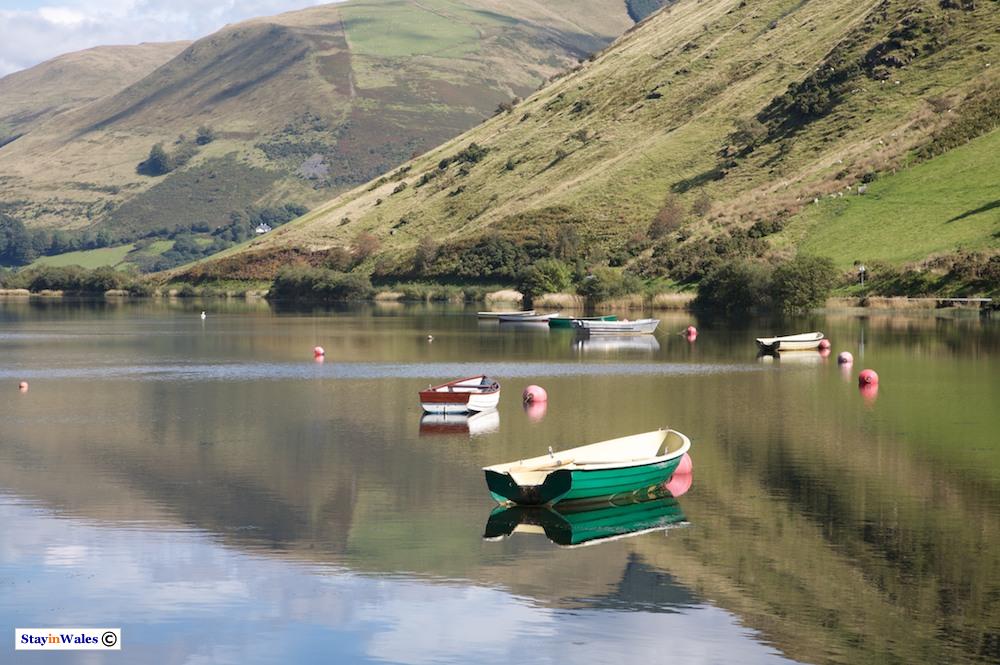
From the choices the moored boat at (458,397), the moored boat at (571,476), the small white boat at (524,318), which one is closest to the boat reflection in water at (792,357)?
the moored boat at (458,397)

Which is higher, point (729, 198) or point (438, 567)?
point (729, 198)

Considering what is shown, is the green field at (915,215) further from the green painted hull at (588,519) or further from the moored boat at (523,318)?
the green painted hull at (588,519)

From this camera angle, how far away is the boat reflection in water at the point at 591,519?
116ft

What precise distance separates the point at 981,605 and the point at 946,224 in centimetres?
12078

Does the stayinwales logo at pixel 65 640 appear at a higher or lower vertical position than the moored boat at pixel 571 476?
lower

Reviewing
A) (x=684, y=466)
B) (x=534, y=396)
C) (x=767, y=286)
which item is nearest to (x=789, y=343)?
(x=534, y=396)

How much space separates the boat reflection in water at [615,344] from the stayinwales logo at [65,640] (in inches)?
2961

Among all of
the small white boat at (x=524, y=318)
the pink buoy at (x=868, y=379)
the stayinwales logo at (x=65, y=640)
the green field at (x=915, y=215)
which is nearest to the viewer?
the stayinwales logo at (x=65, y=640)

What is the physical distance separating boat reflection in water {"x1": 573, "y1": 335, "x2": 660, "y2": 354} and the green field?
38.3m

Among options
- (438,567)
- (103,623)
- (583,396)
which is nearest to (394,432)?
(583,396)

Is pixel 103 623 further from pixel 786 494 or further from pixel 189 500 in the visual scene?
pixel 786 494

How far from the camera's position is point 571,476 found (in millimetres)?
36750

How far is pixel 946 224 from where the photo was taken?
142375mm

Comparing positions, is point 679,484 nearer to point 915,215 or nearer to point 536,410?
point 536,410
